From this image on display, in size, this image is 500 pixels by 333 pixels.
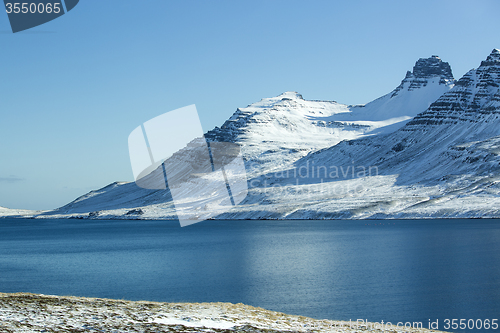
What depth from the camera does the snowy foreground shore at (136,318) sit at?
62.7 feet

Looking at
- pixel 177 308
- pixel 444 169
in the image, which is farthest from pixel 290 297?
pixel 444 169

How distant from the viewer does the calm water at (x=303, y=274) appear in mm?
40844

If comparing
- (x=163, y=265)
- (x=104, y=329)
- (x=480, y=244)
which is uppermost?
(x=104, y=329)

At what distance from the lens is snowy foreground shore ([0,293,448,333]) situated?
1911cm

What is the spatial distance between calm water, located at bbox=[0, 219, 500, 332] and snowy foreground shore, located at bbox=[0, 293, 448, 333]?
14.5 metres

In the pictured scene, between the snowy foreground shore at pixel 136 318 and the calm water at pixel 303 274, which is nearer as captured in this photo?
the snowy foreground shore at pixel 136 318

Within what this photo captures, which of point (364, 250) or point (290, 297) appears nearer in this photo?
point (290, 297)

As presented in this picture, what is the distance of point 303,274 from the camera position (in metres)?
57.2

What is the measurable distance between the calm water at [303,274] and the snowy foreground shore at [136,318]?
14547 millimetres

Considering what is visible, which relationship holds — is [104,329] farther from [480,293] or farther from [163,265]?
[163,265]

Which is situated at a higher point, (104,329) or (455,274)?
(104,329)

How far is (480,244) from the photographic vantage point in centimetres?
8244

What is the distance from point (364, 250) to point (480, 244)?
2044 cm

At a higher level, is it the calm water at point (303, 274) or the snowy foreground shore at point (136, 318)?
the snowy foreground shore at point (136, 318)
